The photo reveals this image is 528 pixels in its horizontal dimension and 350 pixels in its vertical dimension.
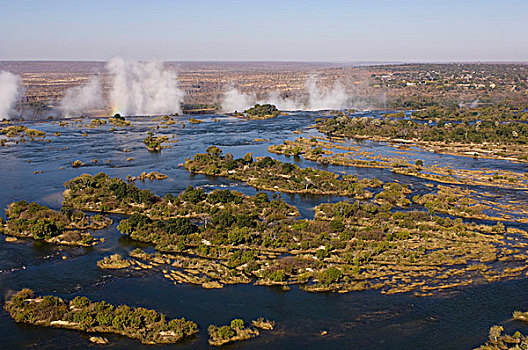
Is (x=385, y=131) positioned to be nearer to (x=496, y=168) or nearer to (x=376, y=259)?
(x=496, y=168)

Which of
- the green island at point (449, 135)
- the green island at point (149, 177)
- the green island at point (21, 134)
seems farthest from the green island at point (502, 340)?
the green island at point (21, 134)

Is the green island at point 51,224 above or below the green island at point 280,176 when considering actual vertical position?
below

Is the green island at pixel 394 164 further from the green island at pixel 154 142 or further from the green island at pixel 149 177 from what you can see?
the green island at pixel 149 177

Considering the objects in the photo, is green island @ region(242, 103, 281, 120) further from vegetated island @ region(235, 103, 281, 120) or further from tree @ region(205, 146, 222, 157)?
tree @ region(205, 146, 222, 157)

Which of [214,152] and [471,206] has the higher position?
[214,152]

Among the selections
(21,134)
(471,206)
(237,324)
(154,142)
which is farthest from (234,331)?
(21,134)

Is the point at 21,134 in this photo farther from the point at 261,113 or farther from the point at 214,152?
the point at 261,113

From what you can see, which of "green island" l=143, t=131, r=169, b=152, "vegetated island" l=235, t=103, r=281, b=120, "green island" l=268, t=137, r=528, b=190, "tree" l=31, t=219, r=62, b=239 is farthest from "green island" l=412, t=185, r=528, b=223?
"vegetated island" l=235, t=103, r=281, b=120
